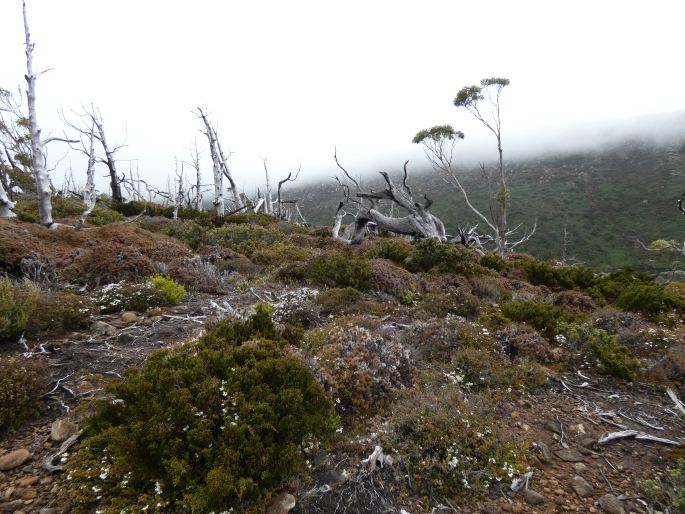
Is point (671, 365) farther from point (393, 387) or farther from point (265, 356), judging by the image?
point (265, 356)

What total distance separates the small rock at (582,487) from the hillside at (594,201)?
Result: 43.8 metres

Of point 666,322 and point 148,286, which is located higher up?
point 148,286

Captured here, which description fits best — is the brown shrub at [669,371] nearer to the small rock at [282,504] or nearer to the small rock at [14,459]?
the small rock at [282,504]

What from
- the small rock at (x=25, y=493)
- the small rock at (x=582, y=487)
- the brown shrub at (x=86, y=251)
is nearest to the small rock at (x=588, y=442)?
the small rock at (x=582, y=487)

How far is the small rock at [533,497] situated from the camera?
2.69 metres

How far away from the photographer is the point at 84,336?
16.4 ft

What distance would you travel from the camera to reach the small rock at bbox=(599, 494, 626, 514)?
2584 millimetres

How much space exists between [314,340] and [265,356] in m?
1.27

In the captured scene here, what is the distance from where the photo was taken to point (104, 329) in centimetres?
521

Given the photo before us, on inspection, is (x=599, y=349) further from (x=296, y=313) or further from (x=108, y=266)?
(x=108, y=266)

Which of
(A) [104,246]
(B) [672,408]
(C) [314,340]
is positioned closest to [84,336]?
(C) [314,340]

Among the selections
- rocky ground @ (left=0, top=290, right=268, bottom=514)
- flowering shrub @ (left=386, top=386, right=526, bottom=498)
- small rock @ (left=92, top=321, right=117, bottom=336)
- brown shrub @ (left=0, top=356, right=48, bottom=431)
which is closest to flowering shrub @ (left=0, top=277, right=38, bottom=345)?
rocky ground @ (left=0, top=290, right=268, bottom=514)

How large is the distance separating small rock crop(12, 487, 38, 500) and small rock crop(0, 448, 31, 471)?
29cm

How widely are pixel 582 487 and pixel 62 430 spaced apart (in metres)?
4.34
